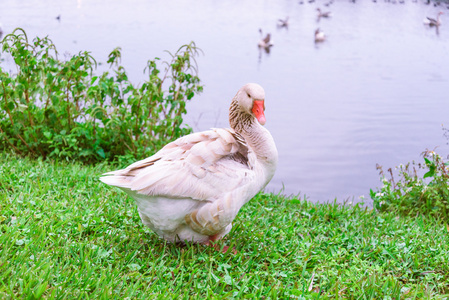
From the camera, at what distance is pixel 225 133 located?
3.56 metres

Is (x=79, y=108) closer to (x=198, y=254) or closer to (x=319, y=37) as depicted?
(x=198, y=254)

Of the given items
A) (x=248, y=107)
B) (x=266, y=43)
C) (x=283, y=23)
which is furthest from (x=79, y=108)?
(x=283, y=23)

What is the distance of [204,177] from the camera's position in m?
3.28

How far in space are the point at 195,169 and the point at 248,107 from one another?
678 millimetres

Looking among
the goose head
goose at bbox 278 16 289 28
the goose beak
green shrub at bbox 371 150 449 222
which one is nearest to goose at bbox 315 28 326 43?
goose at bbox 278 16 289 28

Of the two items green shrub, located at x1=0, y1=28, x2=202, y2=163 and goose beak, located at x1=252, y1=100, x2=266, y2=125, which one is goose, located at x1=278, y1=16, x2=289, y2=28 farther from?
goose beak, located at x1=252, y1=100, x2=266, y2=125

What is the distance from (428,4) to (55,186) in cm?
2960

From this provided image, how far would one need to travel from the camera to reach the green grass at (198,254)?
3.01 meters

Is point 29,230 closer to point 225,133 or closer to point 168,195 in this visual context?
point 168,195

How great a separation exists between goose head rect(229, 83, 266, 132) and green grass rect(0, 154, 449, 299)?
949mm

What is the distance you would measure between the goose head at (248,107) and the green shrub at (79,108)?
6.47 feet

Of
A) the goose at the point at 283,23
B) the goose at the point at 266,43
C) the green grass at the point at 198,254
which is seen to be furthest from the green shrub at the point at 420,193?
the goose at the point at 283,23

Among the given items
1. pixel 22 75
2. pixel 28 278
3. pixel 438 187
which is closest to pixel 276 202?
pixel 438 187

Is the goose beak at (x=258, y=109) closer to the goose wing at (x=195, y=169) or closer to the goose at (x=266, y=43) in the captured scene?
the goose wing at (x=195, y=169)
